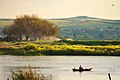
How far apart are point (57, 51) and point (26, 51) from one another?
4.72 meters

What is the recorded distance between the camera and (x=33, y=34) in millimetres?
151750

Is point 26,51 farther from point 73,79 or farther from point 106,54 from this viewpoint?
point 73,79

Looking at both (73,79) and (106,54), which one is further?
(106,54)

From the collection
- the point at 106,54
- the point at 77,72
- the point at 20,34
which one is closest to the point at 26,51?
the point at 106,54

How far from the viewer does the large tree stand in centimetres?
14925

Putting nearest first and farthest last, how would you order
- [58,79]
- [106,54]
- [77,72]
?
[58,79], [77,72], [106,54]

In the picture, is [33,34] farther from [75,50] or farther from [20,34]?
[75,50]

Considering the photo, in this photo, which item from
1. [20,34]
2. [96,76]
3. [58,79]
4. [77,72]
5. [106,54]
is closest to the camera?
[58,79]

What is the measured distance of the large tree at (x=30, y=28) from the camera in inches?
5876

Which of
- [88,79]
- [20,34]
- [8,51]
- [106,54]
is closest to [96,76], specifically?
[88,79]

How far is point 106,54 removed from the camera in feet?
283

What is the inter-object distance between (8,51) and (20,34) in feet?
188

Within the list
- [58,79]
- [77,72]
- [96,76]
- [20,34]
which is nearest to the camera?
[58,79]

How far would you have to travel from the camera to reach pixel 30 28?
152 metres
